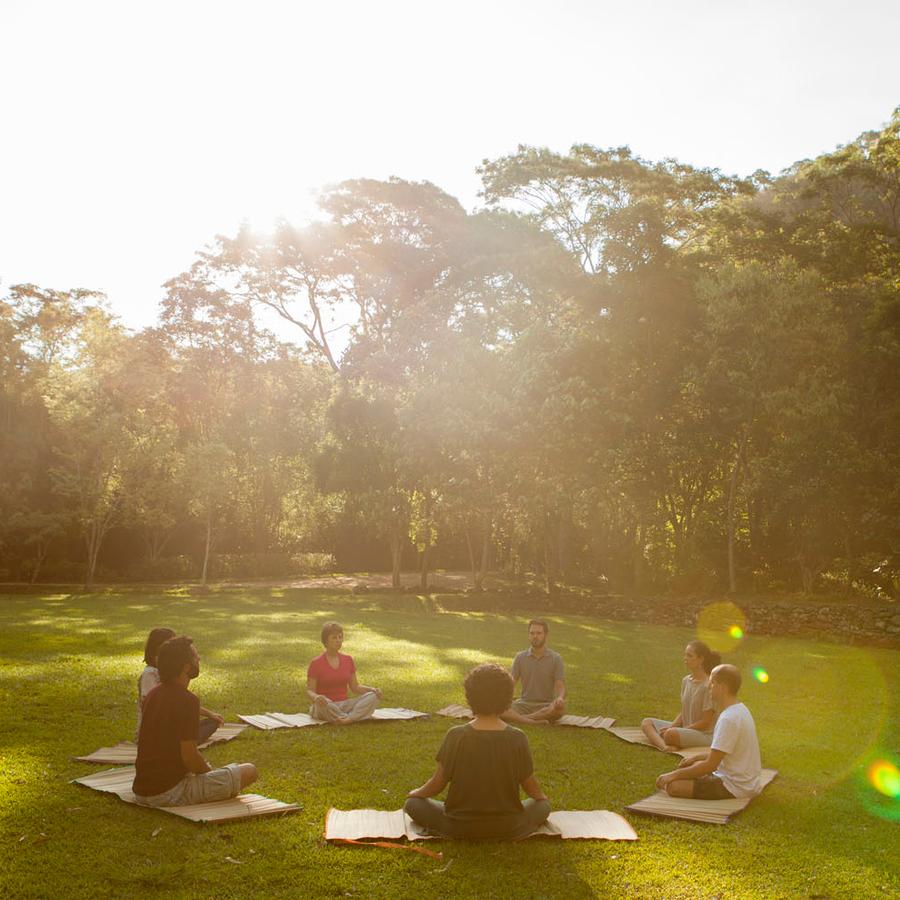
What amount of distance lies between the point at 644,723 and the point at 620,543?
A: 81.6 ft

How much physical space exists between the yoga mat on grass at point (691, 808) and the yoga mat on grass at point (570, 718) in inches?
121

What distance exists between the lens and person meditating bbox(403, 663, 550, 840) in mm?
6383

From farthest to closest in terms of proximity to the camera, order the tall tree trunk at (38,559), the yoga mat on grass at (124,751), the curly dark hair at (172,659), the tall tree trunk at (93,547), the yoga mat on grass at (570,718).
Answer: the tall tree trunk at (38,559)
the tall tree trunk at (93,547)
the yoga mat on grass at (570,718)
the yoga mat on grass at (124,751)
the curly dark hair at (172,659)

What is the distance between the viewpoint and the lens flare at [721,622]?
83.1ft

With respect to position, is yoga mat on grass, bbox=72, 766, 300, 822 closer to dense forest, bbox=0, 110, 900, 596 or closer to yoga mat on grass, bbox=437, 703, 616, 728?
yoga mat on grass, bbox=437, 703, 616, 728

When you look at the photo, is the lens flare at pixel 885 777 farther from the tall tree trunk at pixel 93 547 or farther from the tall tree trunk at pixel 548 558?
the tall tree trunk at pixel 93 547

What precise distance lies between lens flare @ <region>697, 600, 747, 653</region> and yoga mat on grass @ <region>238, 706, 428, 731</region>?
49.5 ft

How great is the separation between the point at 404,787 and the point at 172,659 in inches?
98.6

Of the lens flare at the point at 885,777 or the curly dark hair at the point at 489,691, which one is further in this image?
the lens flare at the point at 885,777

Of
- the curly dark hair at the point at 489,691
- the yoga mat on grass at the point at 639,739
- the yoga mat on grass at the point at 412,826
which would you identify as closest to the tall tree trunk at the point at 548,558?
the yoga mat on grass at the point at 639,739

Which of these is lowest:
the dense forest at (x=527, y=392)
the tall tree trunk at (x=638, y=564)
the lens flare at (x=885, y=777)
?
the lens flare at (x=885, y=777)

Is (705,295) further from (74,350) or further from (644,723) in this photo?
(74,350)

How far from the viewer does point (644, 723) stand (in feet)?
33.7

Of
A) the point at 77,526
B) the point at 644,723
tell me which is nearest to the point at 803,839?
the point at 644,723
